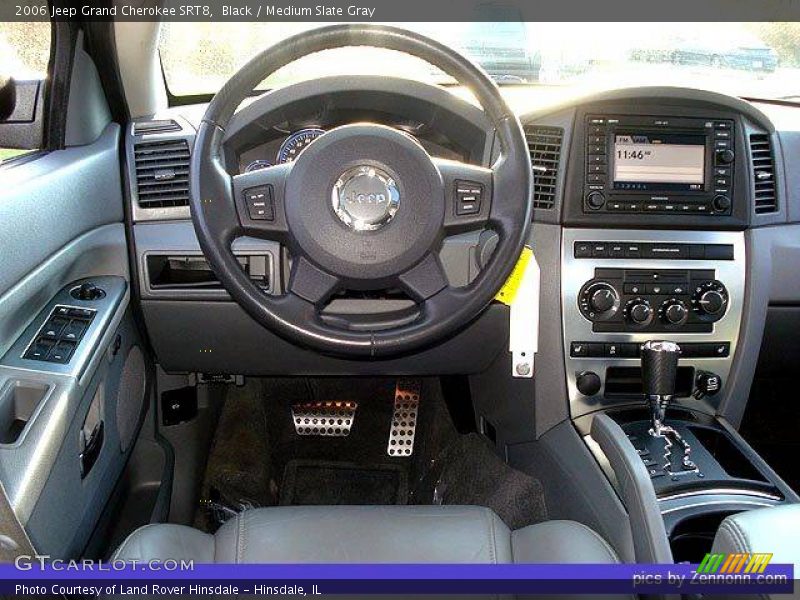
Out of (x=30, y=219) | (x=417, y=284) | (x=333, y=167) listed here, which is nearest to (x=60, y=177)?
(x=30, y=219)

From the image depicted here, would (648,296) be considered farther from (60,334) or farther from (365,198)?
(60,334)

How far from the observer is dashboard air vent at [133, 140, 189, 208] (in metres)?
1.95

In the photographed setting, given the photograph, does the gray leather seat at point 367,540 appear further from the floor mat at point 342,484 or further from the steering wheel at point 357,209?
the floor mat at point 342,484

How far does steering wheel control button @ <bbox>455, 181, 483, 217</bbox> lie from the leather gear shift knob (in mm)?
576

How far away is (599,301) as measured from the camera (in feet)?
6.69

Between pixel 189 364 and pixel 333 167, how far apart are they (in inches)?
33.3

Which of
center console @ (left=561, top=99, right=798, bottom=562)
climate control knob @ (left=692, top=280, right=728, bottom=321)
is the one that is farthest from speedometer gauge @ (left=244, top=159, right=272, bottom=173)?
climate control knob @ (left=692, top=280, right=728, bottom=321)

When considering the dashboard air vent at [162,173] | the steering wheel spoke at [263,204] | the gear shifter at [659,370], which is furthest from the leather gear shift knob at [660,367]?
the dashboard air vent at [162,173]

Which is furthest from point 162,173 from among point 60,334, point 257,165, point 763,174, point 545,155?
point 763,174

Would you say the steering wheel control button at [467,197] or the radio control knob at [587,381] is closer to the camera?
the steering wheel control button at [467,197]

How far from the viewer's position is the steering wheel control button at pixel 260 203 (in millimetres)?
1544

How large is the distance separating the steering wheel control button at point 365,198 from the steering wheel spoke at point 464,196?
0.10m

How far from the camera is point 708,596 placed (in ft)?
3.93

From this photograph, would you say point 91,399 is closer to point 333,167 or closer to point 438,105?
point 333,167
